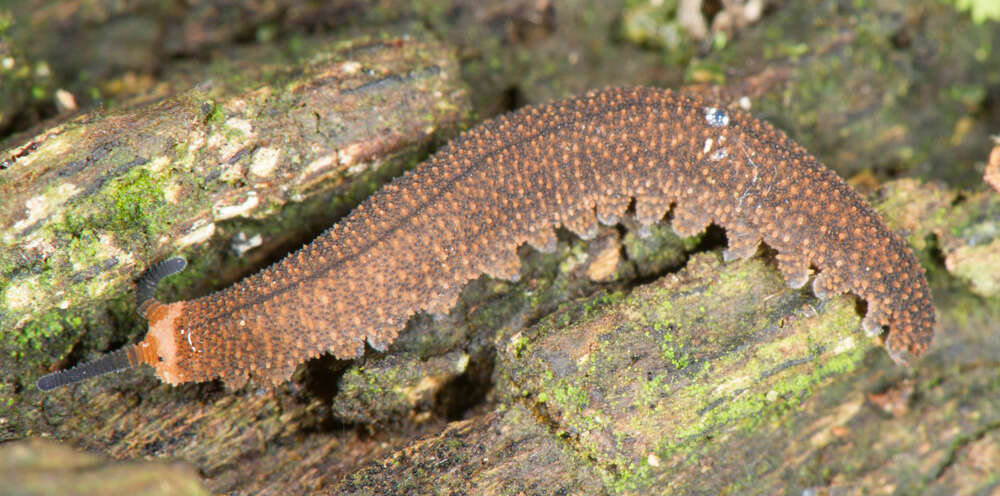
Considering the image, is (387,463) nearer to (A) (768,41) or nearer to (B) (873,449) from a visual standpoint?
(B) (873,449)

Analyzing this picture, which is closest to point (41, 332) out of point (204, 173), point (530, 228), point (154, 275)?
point (154, 275)

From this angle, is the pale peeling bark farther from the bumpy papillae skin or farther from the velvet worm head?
the bumpy papillae skin

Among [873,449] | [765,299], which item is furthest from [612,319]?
[873,449]

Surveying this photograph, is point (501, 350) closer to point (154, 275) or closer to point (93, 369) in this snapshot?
point (154, 275)

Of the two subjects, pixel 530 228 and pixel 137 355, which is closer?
pixel 137 355

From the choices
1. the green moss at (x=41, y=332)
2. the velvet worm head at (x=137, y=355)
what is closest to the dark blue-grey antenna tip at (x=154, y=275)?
the velvet worm head at (x=137, y=355)

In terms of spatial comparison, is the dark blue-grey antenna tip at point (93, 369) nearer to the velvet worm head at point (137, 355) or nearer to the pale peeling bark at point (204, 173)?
the velvet worm head at point (137, 355)
